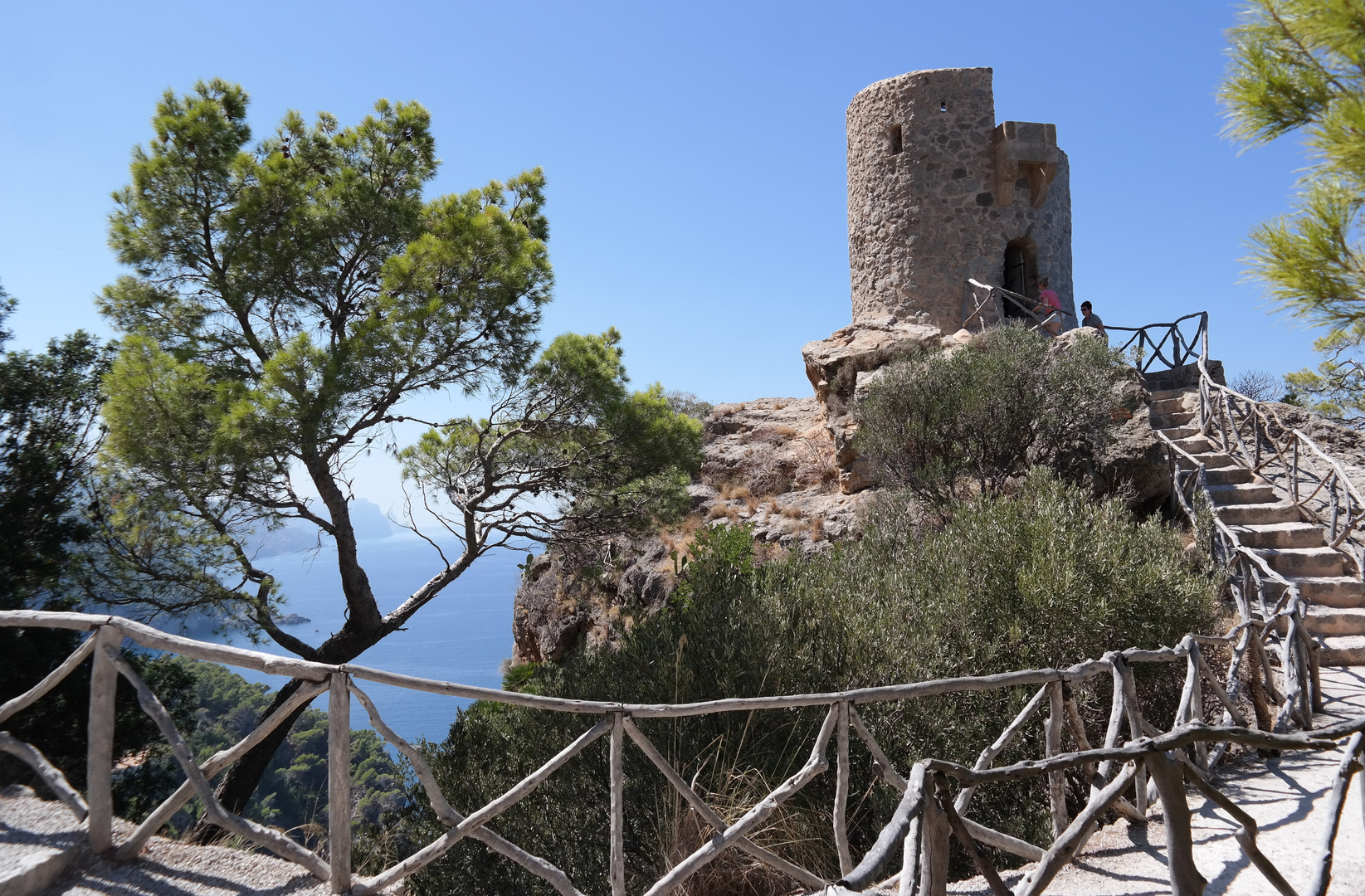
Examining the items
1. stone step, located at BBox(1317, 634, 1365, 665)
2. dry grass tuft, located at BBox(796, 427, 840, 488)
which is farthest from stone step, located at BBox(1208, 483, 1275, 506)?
dry grass tuft, located at BBox(796, 427, 840, 488)

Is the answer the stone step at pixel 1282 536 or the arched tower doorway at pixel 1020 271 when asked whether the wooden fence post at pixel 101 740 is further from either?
the arched tower doorway at pixel 1020 271

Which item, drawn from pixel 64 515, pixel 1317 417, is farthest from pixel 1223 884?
pixel 1317 417

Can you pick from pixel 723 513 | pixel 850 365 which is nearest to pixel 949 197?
pixel 850 365

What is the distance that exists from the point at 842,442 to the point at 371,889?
29.1ft

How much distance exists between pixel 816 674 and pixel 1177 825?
3.69m

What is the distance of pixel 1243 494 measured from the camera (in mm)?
8289

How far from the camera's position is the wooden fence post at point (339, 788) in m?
2.50

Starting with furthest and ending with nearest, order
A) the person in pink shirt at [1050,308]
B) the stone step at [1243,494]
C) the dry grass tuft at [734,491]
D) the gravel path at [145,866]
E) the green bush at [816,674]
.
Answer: the person in pink shirt at [1050,308], the dry grass tuft at [734,491], the stone step at [1243,494], the green bush at [816,674], the gravel path at [145,866]

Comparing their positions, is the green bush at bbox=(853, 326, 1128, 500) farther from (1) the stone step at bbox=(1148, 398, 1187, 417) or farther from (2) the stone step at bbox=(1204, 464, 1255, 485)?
(1) the stone step at bbox=(1148, 398, 1187, 417)

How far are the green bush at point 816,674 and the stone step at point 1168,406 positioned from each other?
4.50 m

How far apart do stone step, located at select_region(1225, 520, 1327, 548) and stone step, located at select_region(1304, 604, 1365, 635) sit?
100cm

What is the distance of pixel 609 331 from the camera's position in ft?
28.3

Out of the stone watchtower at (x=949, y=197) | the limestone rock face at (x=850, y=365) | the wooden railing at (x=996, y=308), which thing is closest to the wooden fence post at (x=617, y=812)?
the limestone rock face at (x=850, y=365)

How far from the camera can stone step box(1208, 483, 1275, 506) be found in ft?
27.0
